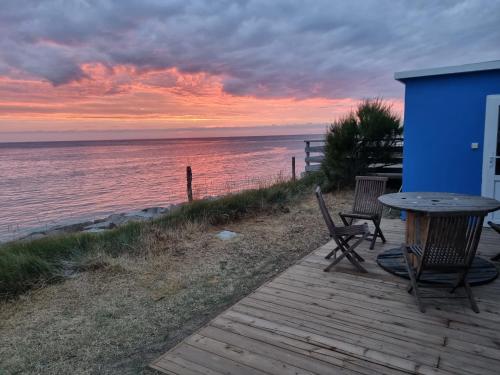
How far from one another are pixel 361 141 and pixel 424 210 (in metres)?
6.65

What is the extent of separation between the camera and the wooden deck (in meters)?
2.06

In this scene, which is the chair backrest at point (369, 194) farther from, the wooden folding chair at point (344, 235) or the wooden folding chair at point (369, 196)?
the wooden folding chair at point (344, 235)

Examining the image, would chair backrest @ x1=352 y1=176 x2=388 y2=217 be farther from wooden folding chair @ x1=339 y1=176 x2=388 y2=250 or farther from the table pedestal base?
the table pedestal base

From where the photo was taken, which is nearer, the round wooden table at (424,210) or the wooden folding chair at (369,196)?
the round wooden table at (424,210)

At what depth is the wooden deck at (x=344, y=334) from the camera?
2061mm

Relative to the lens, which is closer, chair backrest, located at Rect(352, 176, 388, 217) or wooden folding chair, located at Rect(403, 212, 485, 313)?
wooden folding chair, located at Rect(403, 212, 485, 313)

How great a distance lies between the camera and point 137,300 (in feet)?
11.0

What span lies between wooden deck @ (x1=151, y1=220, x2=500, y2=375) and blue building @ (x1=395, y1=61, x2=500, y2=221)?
8.37ft

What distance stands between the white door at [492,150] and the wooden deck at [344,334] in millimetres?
2268

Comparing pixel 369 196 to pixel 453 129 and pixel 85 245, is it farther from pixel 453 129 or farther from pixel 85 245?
pixel 85 245

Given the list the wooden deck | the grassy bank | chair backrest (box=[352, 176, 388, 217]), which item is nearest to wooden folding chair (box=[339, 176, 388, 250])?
chair backrest (box=[352, 176, 388, 217])

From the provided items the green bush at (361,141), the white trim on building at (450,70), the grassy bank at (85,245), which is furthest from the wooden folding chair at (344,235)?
the green bush at (361,141)

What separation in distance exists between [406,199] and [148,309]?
9.89 feet

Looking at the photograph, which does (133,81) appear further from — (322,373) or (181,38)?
(322,373)
